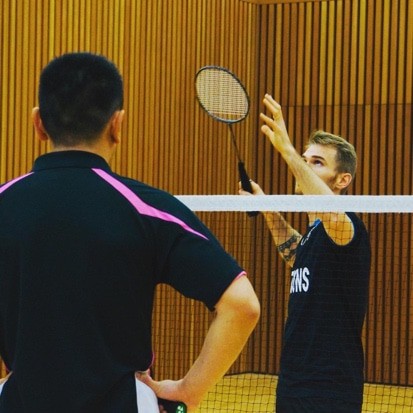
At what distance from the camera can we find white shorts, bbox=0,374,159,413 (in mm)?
1668

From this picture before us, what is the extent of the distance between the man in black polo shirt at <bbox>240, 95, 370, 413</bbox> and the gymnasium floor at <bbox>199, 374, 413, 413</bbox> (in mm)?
3532

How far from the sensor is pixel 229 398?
792 centimetres

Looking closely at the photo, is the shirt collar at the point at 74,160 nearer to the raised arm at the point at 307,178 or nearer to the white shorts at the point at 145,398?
the white shorts at the point at 145,398

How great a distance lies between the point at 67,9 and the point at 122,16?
561 millimetres

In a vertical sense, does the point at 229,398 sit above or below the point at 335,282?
below

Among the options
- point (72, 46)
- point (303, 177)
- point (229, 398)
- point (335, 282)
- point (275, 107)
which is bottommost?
point (229, 398)

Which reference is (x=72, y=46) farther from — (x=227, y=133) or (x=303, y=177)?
(x=303, y=177)

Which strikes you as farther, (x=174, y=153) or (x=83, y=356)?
(x=174, y=153)

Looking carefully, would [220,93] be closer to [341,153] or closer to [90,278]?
[341,153]

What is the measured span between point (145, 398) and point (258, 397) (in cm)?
657

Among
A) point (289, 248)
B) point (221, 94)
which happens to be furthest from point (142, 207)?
point (221, 94)

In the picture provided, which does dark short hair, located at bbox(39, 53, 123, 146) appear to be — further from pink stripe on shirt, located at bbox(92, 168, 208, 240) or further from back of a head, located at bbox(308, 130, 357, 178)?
back of a head, located at bbox(308, 130, 357, 178)

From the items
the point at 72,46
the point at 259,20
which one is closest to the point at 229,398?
the point at 72,46

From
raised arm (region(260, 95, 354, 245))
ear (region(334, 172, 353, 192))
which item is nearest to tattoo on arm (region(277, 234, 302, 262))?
ear (region(334, 172, 353, 192))
